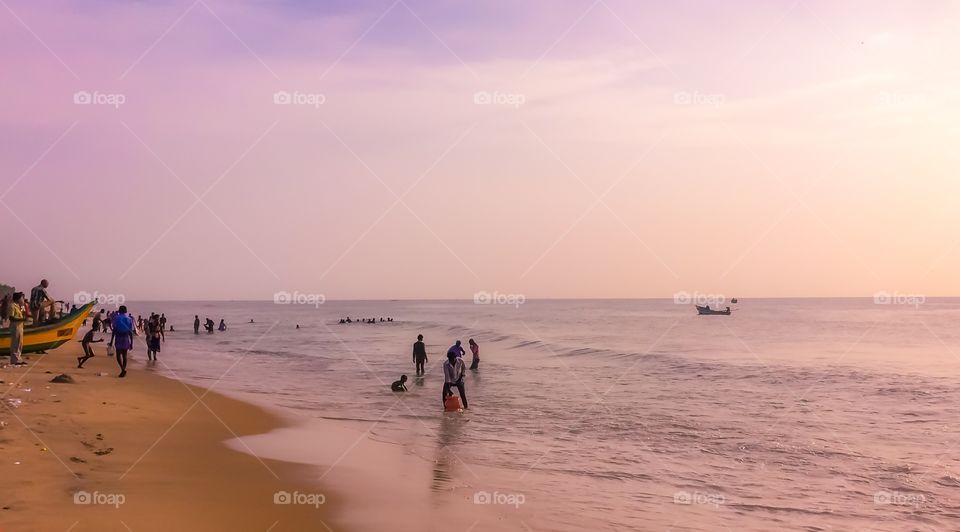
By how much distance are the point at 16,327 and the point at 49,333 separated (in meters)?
3.52

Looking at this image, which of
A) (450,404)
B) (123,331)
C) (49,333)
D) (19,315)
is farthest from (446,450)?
(49,333)

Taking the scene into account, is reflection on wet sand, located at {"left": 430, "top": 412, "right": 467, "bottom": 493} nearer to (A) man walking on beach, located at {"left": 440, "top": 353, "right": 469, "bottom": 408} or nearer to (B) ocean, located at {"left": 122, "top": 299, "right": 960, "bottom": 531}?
(B) ocean, located at {"left": 122, "top": 299, "right": 960, "bottom": 531}

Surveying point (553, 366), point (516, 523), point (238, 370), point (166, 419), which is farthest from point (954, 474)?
point (238, 370)

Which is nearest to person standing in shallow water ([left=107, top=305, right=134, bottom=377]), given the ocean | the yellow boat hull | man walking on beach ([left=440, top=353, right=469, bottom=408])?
the yellow boat hull

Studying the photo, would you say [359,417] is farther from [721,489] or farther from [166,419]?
[721,489]

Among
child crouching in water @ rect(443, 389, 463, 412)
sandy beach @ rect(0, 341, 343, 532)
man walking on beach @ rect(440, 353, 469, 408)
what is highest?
man walking on beach @ rect(440, 353, 469, 408)

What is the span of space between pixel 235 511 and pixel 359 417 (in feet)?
33.9

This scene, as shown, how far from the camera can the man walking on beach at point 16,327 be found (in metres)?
18.0

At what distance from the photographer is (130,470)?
9.97m

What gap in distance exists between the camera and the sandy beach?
309 inches

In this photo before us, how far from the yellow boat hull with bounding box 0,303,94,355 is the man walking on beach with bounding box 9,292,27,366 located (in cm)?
117

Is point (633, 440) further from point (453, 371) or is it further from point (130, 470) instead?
point (130, 470)

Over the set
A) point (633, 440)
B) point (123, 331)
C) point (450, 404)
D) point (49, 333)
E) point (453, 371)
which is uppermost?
point (123, 331)

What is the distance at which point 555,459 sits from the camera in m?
14.1
